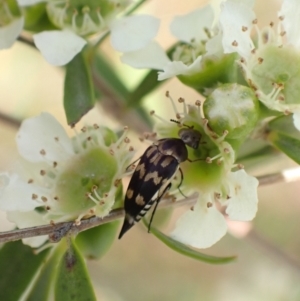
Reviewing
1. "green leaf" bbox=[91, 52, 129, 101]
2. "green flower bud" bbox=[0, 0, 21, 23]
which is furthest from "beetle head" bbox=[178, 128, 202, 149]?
"green leaf" bbox=[91, 52, 129, 101]

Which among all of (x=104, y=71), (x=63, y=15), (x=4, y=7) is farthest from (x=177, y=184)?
(x=104, y=71)

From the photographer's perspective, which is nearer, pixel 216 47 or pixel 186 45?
pixel 216 47

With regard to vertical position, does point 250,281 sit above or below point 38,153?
below

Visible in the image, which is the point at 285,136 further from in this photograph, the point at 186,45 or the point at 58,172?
the point at 58,172

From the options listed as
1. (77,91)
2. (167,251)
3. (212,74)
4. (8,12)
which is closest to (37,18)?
(8,12)

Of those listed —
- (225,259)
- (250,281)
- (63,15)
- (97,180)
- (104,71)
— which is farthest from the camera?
(250,281)

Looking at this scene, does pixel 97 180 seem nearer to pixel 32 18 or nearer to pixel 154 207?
pixel 154 207

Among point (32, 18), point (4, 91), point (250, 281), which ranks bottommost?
point (250, 281)
